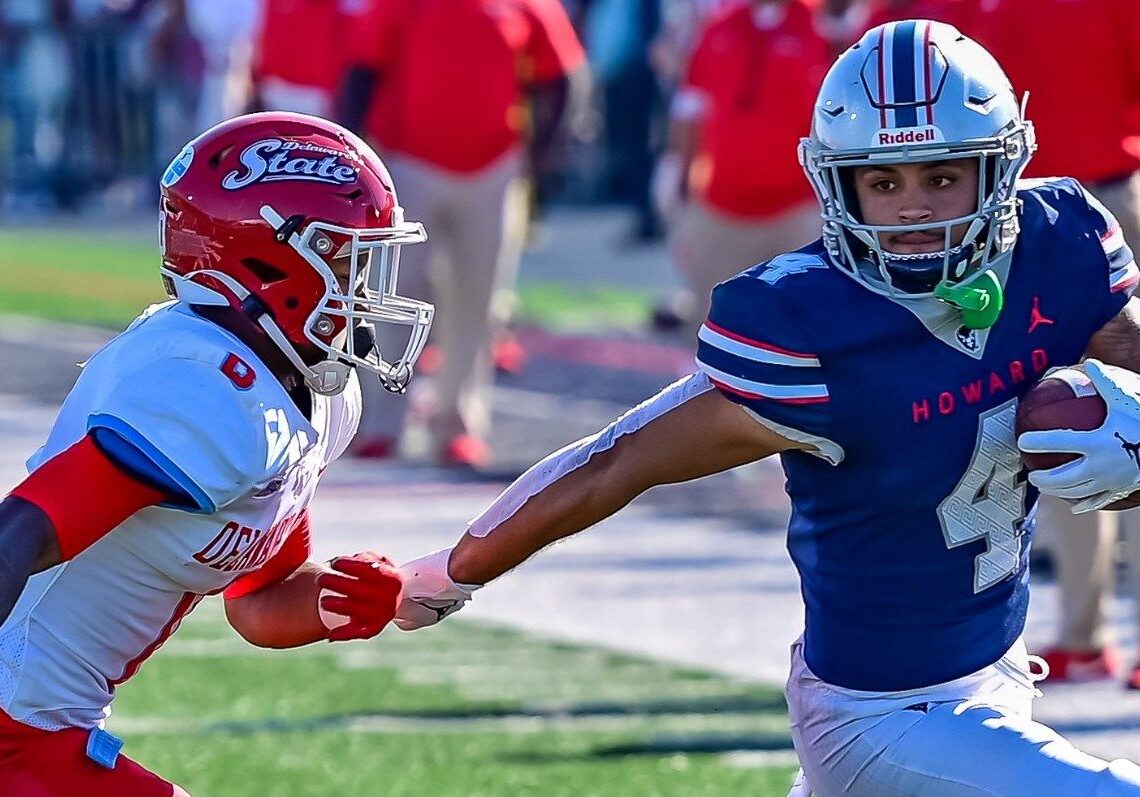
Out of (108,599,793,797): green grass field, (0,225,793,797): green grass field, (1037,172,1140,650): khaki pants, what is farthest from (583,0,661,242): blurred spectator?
(1037,172,1140,650): khaki pants

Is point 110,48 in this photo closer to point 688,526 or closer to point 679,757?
point 688,526

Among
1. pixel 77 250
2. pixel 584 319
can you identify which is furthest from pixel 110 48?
pixel 584 319

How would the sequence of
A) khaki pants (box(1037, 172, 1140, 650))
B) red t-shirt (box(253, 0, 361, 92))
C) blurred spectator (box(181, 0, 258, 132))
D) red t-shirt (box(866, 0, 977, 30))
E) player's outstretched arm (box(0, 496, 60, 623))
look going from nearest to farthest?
player's outstretched arm (box(0, 496, 60, 623)), khaki pants (box(1037, 172, 1140, 650)), red t-shirt (box(866, 0, 977, 30)), red t-shirt (box(253, 0, 361, 92)), blurred spectator (box(181, 0, 258, 132))

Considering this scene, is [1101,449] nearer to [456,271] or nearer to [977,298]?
[977,298]

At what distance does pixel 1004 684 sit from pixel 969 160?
31.5 inches

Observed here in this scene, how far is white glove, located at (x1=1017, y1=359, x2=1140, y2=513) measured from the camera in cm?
331

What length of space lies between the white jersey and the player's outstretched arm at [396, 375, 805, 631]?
0.32 m

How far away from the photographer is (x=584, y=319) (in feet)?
46.1

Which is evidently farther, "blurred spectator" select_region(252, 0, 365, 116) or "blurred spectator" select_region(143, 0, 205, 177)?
"blurred spectator" select_region(143, 0, 205, 177)

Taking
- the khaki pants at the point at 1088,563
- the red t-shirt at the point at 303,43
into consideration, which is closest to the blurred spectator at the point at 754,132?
the red t-shirt at the point at 303,43

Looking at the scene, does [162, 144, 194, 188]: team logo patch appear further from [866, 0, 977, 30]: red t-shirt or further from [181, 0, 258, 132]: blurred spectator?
[181, 0, 258, 132]: blurred spectator

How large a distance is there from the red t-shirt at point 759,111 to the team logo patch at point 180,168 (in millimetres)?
4809

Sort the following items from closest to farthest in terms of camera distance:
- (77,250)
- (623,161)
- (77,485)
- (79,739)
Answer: (77,485) < (79,739) < (77,250) < (623,161)

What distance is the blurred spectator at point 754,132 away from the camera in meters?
8.20
